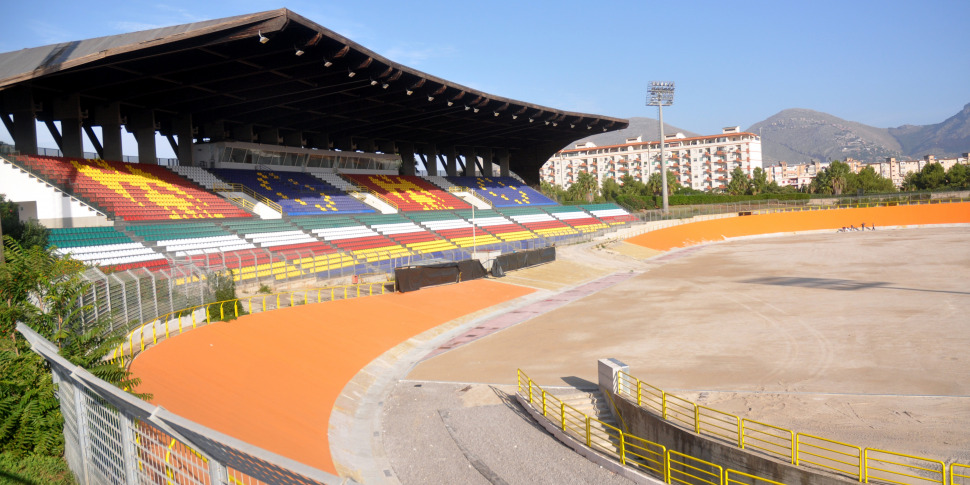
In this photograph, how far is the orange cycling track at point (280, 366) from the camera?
14359 millimetres

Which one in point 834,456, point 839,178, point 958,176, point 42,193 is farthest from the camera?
point 839,178

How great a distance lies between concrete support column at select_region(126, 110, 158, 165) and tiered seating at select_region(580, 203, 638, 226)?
4831 centimetres

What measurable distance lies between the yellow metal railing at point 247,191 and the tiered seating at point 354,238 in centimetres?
345

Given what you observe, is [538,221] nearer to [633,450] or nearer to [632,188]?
[633,450]

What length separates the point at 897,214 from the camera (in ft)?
265

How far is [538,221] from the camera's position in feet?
223

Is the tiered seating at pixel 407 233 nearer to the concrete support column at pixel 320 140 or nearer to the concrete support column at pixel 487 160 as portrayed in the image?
the concrete support column at pixel 320 140

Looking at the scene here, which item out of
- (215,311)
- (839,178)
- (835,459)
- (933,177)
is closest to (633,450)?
(835,459)

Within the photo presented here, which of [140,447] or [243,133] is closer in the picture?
[140,447]

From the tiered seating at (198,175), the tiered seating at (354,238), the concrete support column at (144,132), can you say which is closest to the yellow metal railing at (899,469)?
the tiered seating at (354,238)

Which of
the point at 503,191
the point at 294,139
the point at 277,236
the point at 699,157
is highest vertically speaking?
the point at 699,157

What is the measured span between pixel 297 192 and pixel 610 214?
133 ft

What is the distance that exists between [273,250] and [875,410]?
3120 cm

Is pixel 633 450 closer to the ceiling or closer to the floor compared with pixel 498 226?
closer to the floor
